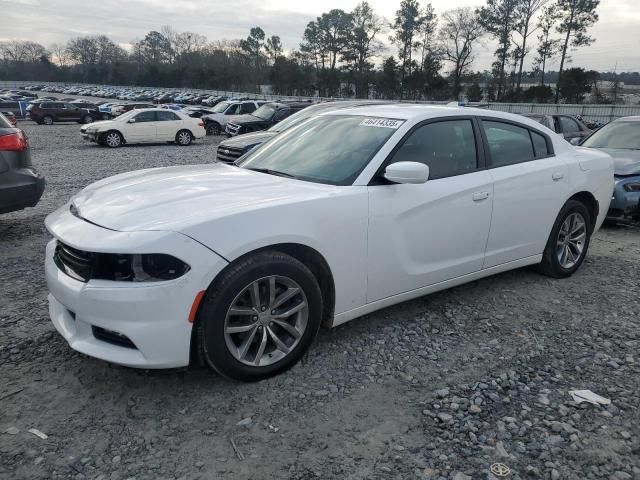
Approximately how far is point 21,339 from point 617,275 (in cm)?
535

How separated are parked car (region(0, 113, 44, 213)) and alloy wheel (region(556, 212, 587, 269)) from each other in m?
5.64

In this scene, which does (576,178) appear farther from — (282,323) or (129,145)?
(129,145)

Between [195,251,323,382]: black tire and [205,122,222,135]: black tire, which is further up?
[195,251,323,382]: black tire

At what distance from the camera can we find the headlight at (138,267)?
262 centimetres

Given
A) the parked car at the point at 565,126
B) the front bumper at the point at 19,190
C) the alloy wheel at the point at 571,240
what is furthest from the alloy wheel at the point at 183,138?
the alloy wheel at the point at 571,240

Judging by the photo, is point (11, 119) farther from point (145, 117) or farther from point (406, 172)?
point (406, 172)

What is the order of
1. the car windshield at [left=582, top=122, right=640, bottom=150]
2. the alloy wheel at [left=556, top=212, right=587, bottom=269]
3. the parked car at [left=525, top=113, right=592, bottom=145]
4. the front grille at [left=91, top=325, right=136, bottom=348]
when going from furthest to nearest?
the parked car at [left=525, top=113, right=592, bottom=145], the car windshield at [left=582, top=122, right=640, bottom=150], the alloy wheel at [left=556, top=212, right=587, bottom=269], the front grille at [left=91, top=325, right=136, bottom=348]

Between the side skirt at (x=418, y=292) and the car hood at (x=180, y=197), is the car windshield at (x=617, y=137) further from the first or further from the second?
the car hood at (x=180, y=197)

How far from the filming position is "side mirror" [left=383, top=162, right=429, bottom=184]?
3.21m

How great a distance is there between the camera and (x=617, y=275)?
16.8ft

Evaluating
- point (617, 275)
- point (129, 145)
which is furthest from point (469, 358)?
point (129, 145)

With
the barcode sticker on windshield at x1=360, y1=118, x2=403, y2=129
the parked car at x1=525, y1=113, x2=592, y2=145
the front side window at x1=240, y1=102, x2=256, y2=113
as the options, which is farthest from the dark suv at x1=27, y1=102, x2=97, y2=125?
the barcode sticker on windshield at x1=360, y1=118, x2=403, y2=129

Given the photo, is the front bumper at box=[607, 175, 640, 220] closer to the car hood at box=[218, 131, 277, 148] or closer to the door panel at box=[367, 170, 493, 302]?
the door panel at box=[367, 170, 493, 302]

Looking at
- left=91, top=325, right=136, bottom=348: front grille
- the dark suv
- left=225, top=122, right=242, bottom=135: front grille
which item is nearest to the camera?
left=91, top=325, right=136, bottom=348: front grille
